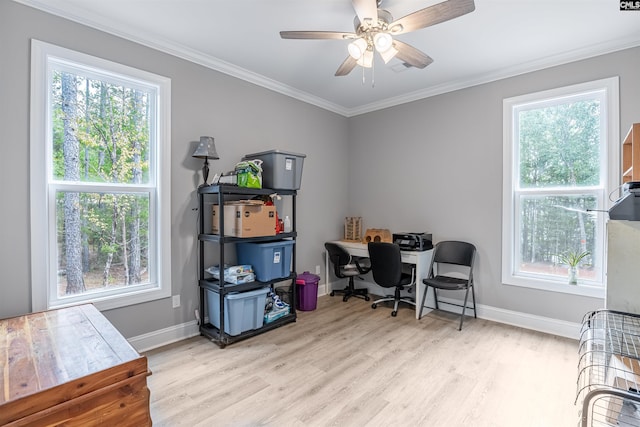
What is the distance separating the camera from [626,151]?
2.47 meters

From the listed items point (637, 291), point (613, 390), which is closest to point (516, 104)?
point (637, 291)

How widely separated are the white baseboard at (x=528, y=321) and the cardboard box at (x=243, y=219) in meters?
2.40

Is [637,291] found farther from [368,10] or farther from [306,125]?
[306,125]

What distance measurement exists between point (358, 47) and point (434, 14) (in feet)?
1.63

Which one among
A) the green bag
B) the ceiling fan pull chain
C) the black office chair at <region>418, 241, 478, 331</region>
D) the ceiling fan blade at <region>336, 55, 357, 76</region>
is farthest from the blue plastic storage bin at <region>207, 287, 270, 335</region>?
the ceiling fan pull chain

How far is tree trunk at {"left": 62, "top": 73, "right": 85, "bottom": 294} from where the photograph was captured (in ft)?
7.84

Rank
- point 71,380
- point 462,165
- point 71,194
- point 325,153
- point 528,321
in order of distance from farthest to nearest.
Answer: point 325,153 < point 462,165 < point 528,321 < point 71,194 < point 71,380

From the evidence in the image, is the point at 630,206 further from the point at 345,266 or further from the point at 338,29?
the point at 345,266

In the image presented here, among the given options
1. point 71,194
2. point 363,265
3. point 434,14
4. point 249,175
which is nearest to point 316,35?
point 434,14

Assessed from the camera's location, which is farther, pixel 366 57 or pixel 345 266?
pixel 345 266

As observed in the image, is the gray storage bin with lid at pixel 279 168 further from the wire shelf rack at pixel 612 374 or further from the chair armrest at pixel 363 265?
the wire shelf rack at pixel 612 374

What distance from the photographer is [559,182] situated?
3111 millimetres

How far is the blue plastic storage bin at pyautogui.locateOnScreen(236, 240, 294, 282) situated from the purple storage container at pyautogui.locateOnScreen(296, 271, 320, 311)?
1.48 feet

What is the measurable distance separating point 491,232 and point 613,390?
298cm
